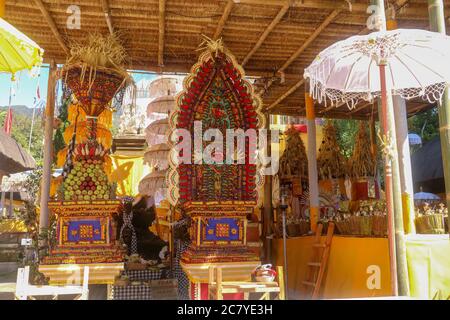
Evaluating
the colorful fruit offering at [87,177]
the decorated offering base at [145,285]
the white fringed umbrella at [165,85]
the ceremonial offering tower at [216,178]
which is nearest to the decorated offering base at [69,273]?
the decorated offering base at [145,285]

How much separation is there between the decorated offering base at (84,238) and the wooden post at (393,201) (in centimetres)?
304

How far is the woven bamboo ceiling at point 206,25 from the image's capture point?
533cm

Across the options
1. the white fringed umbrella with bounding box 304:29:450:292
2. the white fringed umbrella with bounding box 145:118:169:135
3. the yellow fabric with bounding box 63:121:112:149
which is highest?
the white fringed umbrella with bounding box 145:118:169:135

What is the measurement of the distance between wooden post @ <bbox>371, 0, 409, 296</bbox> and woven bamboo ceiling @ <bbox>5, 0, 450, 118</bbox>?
2.12 meters

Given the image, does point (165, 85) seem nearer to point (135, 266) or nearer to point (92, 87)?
point (92, 87)

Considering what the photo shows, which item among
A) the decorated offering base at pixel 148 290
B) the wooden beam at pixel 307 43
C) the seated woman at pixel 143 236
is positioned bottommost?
the decorated offering base at pixel 148 290

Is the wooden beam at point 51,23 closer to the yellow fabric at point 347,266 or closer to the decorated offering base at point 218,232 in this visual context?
the decorated offering base at point 218,232

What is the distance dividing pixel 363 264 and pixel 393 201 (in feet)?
7.08

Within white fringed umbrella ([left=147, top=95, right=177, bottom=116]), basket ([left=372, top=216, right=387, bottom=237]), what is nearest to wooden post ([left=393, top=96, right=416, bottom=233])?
basket ([left=372, top=216, right=387, bottom=237])

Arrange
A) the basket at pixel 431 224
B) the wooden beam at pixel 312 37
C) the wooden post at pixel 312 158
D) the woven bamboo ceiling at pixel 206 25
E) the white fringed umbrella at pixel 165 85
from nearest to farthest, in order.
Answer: the basket at pixel 431 224
the woven bamboo ceiling at pixel 206 25
the wooden beam at pixel 312 37
the wooden post at pixel 312 158
the white fringed umbrella at pixel 165 85

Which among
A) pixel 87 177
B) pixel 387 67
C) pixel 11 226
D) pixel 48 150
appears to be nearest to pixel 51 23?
pixel 48 150

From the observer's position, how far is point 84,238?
192 inches

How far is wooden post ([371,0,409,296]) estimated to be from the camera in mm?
3322

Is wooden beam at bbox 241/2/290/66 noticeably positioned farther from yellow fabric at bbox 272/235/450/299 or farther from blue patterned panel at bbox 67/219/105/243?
blue patterned panel at bbox 67/219/105/243
